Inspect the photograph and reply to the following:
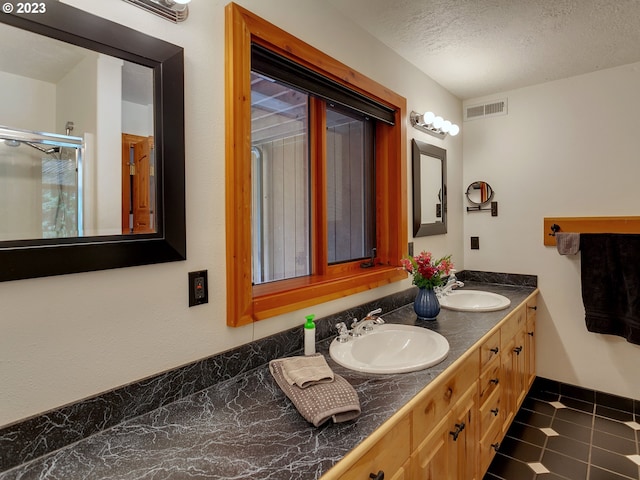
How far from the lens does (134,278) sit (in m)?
0.99

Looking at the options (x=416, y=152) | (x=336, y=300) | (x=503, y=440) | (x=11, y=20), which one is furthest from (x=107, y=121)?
(x=503, y=440)

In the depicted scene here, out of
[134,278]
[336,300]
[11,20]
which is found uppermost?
[11,20]

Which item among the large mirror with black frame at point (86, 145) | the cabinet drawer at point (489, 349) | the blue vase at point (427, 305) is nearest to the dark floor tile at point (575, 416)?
the cabinet drawer at point (489, 349)

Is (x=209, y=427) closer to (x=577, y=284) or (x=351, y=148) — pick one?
(x=351, y=148)

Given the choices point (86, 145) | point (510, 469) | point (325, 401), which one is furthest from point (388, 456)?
point (510, 469)

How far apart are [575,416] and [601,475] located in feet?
1.93

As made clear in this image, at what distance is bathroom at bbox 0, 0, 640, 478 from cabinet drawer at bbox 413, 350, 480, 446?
58 centimetres

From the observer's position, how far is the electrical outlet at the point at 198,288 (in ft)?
3.67

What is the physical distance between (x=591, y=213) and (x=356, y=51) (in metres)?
1.97

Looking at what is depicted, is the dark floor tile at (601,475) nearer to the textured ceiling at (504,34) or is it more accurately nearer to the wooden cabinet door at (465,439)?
the wooden cabinet door at (465,439)

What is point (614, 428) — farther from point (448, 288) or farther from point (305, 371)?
point (305, 371)

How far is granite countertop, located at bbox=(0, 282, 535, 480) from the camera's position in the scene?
2.51 feet

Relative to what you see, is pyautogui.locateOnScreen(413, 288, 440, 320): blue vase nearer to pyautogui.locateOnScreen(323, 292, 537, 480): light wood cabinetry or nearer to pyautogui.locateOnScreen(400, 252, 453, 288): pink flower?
pyautogui.locateOnScreen(400, 252, 453, 288): pink flower

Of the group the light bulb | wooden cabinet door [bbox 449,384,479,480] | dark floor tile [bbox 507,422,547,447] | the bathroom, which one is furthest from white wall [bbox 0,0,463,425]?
dark floor tile [bbox 507,422,547,447]
